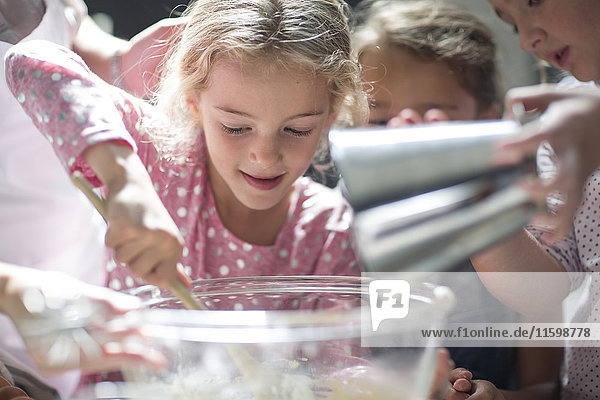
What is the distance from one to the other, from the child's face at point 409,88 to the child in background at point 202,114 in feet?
0.04

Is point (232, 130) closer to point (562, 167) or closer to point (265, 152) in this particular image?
point (265, 152)

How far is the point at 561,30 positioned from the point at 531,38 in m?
0.01

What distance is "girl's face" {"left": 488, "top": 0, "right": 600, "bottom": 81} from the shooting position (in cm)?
30

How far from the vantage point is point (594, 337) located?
358mm

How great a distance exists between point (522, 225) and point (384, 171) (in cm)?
6

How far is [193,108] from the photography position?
36 centimetres

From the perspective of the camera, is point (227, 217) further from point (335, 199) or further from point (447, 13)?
point (447, 13)

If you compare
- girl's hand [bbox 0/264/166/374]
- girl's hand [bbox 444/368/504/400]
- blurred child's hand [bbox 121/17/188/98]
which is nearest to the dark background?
blurred child's hand [bbox 121/17/188/98]

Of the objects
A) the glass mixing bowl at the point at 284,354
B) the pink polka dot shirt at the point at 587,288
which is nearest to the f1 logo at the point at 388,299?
the glass mixing bowl at the point at 284,354

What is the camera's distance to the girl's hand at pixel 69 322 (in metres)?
0.27

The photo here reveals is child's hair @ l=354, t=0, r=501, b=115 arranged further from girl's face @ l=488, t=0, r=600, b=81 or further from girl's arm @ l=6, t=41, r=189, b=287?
girl's arm @ l=6, t=41, r=189, b=287

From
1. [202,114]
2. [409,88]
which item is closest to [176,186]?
[202,114]

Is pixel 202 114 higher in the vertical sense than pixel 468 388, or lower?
higher

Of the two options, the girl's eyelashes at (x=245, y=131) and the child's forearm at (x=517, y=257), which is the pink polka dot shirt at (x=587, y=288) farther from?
the girl's eyelashes at (x=245, y=131)
